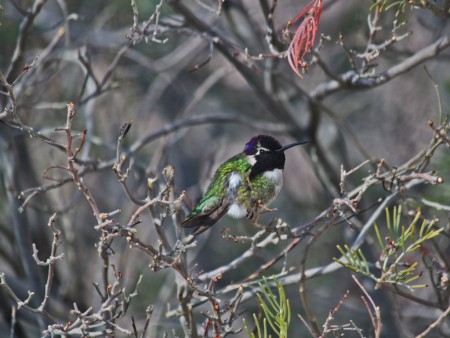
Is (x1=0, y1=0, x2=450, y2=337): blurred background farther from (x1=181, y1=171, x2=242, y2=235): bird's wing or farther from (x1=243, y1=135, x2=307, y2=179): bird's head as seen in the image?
(x1=243, y1=135, x2=307, y2=179): bird's head

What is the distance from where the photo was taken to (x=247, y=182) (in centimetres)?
359

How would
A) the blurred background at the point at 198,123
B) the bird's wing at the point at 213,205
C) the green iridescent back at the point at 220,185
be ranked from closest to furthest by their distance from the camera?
1. the bird's wing at the point at 213,205
2. the green iridescent back at the point at 220,185
3. the blurred background at the point at 198,123

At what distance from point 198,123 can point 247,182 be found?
1097 mm

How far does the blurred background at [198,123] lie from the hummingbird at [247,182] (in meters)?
0.16

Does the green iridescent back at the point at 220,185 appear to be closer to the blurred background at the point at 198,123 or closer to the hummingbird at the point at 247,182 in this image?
the hummingbird at the point at 247,182

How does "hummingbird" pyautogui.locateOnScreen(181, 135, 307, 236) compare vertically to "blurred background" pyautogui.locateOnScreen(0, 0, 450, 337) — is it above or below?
below

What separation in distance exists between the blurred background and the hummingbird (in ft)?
0.51

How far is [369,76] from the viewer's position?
11.3 ft

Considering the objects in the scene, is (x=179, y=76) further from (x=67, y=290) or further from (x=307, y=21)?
(x=307, y=21)

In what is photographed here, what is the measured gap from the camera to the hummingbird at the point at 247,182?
11.6ft

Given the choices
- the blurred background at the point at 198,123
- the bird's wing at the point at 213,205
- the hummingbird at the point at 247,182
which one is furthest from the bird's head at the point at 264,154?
the blurred background at the point at 198,123

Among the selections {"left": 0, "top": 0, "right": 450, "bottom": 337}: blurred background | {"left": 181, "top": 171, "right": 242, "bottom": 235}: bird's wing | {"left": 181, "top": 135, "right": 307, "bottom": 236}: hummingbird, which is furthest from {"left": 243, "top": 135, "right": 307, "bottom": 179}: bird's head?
{"left": 0, "top": 0, "right": 450, "bottom": 337}: blurred background

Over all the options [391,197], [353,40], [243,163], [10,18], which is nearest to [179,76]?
[353,40]

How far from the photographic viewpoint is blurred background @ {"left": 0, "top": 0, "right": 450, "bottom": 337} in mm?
3785
